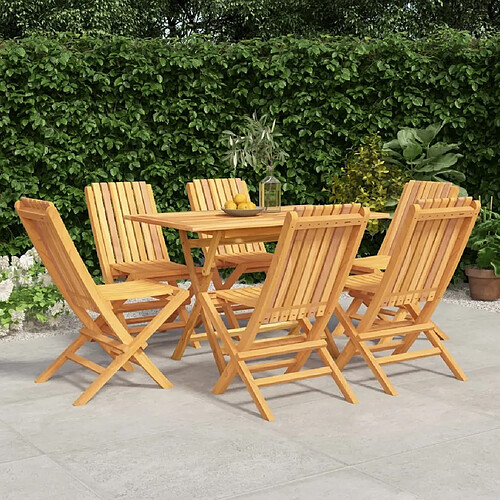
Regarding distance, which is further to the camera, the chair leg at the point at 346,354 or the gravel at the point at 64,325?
the gravel at the point at 64,325

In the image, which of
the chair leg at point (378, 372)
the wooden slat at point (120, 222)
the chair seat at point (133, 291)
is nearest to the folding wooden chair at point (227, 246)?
the wooden slat at point (120, 222)

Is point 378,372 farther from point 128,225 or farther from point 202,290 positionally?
point 128,225

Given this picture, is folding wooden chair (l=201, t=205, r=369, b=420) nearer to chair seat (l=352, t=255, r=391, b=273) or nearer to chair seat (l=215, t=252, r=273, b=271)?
chair seat (l=352, t=255, r=391, b=273)

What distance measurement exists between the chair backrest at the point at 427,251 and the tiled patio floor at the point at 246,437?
52 centimetres

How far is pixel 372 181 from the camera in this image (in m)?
8.16

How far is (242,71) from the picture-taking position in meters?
8.12

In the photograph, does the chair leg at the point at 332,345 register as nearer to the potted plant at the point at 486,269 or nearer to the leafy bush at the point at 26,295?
the leafy bush at the point at 26,295

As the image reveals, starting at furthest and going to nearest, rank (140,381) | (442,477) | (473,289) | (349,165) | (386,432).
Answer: (349,165), (473,289), (140,381), (386,432), (442,477)

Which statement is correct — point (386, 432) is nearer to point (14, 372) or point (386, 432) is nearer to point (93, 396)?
point (93, 396)

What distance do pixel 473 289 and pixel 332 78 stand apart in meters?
2.41

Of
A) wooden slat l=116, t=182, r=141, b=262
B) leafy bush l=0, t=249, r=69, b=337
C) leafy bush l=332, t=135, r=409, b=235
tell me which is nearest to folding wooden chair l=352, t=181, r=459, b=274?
leafy bush l=332, t=135, r=409, b=235

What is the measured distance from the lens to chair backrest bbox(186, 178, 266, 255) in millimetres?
6715

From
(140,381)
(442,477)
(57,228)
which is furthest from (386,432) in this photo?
(57,228)

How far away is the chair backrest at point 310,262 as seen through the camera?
4414 mm
